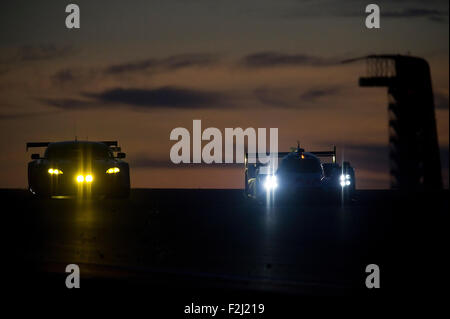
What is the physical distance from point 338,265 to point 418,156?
69225 millimetres

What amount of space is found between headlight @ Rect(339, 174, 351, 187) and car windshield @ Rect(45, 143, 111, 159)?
692cm

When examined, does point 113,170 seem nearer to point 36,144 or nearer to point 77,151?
point 77,151

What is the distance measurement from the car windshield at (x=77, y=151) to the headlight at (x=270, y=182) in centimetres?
472

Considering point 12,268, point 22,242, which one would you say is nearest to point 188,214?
point 22,242

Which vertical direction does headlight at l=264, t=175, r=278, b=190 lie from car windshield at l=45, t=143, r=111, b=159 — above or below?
below

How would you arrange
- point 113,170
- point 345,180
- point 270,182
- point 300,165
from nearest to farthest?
1. point 113,170
2. point 300,165
3. point 270,182
4. point 345,180

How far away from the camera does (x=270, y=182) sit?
2616cm

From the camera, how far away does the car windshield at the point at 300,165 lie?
25.7 meters

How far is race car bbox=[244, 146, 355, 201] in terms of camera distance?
25.6 m

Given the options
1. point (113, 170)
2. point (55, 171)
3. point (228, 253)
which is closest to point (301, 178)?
point (113, 170)

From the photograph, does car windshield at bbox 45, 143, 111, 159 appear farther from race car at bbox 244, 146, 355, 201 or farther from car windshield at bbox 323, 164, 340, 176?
car windshield at bbox 323, 164, 340, 176

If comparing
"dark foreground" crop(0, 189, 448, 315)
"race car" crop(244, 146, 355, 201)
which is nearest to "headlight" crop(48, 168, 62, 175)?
"dark foreground" crop(0, 189, 448, 315)

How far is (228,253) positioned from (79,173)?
532 inches

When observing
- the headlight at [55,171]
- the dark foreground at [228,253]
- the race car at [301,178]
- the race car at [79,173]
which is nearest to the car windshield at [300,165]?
the race car at [301,178]
